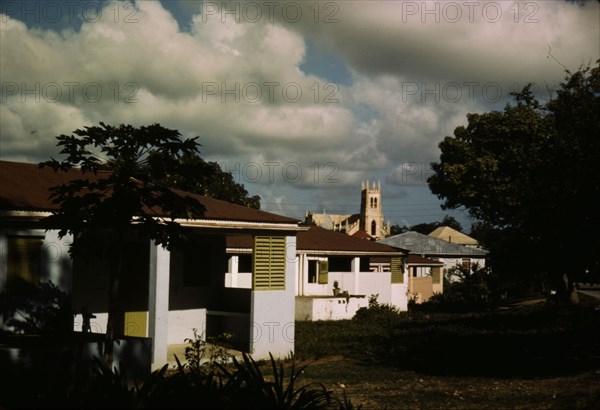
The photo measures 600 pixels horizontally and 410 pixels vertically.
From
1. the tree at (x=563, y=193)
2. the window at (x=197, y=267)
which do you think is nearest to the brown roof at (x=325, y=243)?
the window at (x=197, y=267)

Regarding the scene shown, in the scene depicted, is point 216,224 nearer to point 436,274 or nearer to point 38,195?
point 38,195

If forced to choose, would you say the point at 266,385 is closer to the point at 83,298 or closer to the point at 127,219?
the point at 127,219

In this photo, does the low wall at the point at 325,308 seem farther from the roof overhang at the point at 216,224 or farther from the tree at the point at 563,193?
the roof overhang at the point at 216,224

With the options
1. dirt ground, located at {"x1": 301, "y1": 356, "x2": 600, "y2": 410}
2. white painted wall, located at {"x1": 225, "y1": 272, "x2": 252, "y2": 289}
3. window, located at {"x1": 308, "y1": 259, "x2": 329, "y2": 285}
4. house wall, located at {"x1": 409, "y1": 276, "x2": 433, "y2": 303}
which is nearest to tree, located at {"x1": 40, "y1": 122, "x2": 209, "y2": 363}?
dirt ground, located at {"x1": 301, "y1": 356, "x2": 600, "y2": 410}

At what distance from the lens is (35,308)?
1411 centimetres

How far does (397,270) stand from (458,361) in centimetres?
1898

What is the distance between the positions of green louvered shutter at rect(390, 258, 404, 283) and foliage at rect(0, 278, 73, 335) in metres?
23.2

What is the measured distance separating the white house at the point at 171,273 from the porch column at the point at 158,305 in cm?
2

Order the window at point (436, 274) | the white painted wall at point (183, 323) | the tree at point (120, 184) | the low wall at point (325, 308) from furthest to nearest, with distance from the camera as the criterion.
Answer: the window at point (436, 274) → the low wall at point (325, 308) → the white painted wall at point (183, 323) → the tree at point (120, 184)

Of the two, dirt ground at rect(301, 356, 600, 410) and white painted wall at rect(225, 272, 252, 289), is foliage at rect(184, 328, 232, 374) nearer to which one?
dirt ground at rect(301, 356, 600, 410)

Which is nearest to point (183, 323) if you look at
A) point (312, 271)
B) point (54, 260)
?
point (54, 260)

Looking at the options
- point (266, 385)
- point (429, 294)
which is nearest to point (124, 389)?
point (266, 385)

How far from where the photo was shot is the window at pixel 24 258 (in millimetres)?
13953

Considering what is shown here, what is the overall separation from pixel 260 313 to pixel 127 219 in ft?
26.2
